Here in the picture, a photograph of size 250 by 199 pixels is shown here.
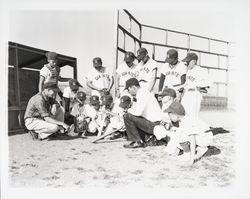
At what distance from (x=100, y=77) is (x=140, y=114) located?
0.65 meters

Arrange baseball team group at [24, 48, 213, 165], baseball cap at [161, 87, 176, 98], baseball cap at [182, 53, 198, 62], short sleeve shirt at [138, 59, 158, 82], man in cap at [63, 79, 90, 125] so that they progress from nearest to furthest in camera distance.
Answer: baseball team group at [24, 48, 213, 165] < baseball cap at [161, 87, 176, 98] < baseball cap at [182, 53, 198, 62] < short sleeve shirt at [138, 59, 158, 82] < man in cap at [63, 79, 90, 125]

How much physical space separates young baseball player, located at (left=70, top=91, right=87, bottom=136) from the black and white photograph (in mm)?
11

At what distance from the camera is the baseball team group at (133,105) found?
10.1ft

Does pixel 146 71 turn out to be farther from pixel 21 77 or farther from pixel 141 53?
pixel 21 77

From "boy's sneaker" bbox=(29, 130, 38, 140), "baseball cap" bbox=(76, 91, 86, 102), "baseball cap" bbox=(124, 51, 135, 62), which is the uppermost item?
"baseball cap" bbox=(124, 51, 135, 62)

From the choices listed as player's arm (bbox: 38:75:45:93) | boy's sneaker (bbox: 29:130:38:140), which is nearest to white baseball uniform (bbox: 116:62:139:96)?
player's arm (bbox: 38:75:45:93)

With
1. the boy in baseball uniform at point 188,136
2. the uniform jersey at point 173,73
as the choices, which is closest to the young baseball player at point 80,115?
the uniform jersey at point 173,73

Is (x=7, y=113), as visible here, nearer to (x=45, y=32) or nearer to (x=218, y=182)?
(x=45, y=32)

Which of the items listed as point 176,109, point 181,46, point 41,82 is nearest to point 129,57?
point 181,46

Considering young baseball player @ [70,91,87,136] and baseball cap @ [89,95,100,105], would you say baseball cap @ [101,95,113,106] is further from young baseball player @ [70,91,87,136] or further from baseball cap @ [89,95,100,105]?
young baseball player @ [70,91,87,136]

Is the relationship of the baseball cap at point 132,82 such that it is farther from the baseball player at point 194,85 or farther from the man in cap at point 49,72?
the man in cap at point 49,72

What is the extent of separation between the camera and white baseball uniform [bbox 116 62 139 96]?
3486 mm

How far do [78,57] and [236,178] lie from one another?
1910 millimetres

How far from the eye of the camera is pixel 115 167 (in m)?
3.11
